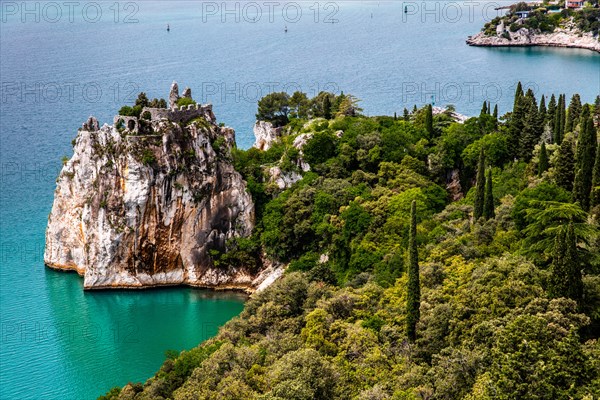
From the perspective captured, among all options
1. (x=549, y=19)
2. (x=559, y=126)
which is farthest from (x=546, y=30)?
(x=559, y=126)

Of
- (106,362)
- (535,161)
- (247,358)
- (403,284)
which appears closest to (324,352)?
(247,358)

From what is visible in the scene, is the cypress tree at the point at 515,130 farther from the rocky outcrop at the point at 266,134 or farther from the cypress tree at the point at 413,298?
the cypress tree at the point at 413,298

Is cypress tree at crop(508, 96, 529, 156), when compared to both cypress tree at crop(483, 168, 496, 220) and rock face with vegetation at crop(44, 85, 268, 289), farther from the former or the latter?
rock face with vegetation at crop(44, 85, 268, 289)

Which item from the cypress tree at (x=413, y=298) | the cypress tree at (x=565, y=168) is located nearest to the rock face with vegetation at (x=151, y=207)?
the cypress tree at (x=565, y=168)

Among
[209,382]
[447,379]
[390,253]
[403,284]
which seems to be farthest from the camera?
[390,253]

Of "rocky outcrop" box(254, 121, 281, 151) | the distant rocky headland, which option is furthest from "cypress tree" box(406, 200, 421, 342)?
the distant rocky headland

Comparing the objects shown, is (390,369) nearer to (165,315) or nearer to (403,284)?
(403,284)
